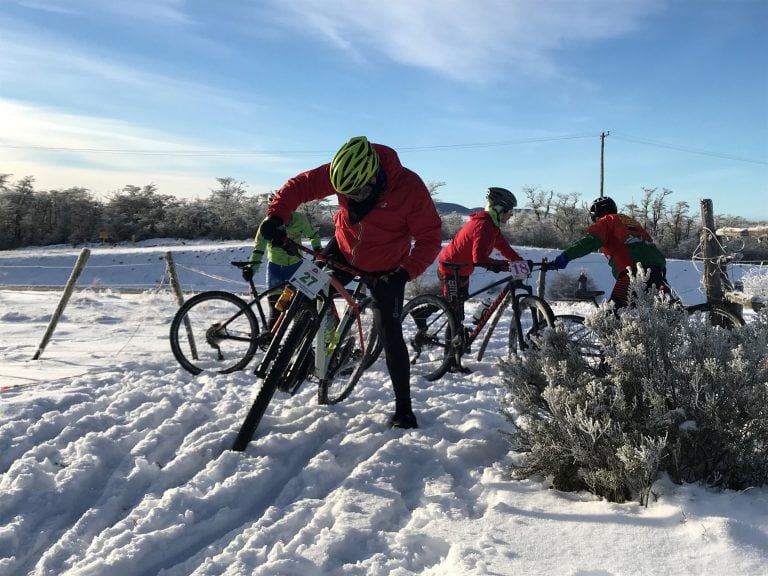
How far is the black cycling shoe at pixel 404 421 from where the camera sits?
13.4ft

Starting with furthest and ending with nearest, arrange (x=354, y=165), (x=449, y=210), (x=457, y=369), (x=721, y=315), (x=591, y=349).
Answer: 1. (x=449, y=210)
2. (x=721, y=315)
3. (x=457, y=369)
4. (x=354, y=165)
5. (x=591, y=349)

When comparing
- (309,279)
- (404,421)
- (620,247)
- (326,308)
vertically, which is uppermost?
(620,247)

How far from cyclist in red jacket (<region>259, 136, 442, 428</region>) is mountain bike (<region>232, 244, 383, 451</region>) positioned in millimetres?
202

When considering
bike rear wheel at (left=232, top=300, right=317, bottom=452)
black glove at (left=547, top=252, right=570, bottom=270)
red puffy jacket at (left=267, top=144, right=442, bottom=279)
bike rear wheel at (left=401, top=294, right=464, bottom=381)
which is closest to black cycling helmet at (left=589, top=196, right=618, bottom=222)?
black glove at (left=547, top=252, right=570, bottom=270)

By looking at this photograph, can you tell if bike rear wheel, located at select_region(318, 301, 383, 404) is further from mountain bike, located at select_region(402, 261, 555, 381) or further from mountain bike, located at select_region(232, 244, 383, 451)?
mountain bike, located at select_region(402, 261, 555, 381)

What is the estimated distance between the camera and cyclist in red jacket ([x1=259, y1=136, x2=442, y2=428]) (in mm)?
4012

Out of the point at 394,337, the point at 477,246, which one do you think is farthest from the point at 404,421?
the point at 477,246

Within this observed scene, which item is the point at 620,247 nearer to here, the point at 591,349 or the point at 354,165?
the point at 591,349

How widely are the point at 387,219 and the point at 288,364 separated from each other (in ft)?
3.95

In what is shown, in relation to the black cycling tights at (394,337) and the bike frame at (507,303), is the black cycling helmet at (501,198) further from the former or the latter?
the black cycling tights at (394,337)

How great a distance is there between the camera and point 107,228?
44.2 meters

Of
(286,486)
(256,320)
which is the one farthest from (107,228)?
(286,486)

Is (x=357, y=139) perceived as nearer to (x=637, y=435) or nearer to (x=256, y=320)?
(x=637, y=435)

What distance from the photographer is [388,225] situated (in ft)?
13.6
